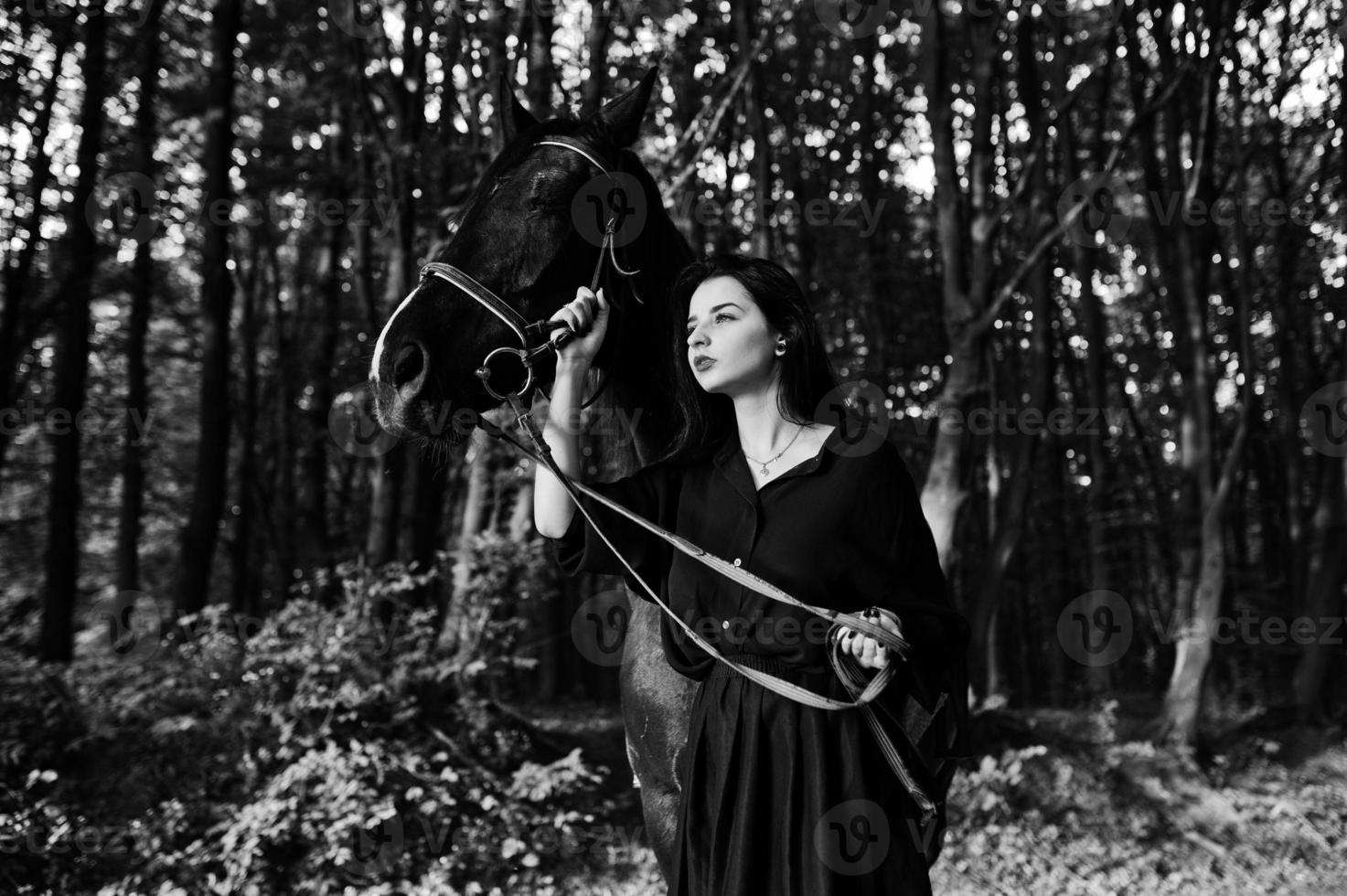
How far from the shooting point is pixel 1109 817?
667cm

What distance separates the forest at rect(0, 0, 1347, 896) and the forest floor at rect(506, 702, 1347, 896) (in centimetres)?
4

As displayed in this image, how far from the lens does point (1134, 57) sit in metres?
10.4

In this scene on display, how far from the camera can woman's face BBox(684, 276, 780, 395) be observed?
190 cm

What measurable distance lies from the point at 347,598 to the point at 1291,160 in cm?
1328

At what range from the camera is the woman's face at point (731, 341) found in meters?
1.90

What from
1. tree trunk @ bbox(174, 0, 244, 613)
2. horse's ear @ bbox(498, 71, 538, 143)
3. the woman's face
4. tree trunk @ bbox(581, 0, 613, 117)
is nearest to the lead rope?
the woman's face

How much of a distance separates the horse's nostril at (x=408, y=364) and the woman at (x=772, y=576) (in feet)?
0.92

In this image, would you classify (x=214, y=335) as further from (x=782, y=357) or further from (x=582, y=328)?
(x=782, y=357)

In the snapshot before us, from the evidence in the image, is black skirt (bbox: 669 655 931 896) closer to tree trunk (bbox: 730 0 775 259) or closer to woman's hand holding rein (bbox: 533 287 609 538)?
woman's hand holding rein (bbox: 533 287 609 538)

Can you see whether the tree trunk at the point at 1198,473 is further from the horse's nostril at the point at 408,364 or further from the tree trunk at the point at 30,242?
the tree trunk at the point at 30,242

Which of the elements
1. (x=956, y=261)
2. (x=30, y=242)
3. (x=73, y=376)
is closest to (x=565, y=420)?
(x=956, y=261)

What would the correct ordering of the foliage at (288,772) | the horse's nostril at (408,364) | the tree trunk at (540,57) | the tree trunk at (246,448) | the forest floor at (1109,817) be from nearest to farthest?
the horse's nostril at (408,364)
the foliage at (288,772)
the forest floor at (1109,817)
the tree trunk at (540,57)
the tree trunk at (246,448)

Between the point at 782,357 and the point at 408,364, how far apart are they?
0.76m

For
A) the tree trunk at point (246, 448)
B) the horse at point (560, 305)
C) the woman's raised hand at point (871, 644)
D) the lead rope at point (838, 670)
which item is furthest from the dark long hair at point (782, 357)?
the tree trunk at point (246, 448)
